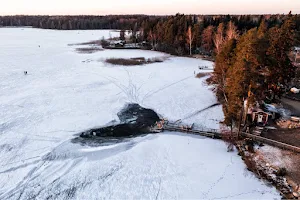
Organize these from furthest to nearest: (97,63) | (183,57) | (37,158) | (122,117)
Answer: (183,57), (97,63), (122,117), (37,158)

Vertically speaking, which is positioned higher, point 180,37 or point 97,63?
point 180,37

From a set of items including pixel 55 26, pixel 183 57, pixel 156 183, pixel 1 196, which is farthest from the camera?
pixel 55 26

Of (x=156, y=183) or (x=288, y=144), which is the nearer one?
(x=156, y=183)

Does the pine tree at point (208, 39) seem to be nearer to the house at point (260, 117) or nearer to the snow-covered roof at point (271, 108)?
the snow-covered roof at point (271, 108)

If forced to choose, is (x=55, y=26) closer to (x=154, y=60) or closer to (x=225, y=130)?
(x=154, y=60)

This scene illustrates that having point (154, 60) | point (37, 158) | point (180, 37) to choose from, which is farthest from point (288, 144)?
point (180, 37)

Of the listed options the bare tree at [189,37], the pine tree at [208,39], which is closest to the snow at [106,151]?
the bare tree at [189,37]
